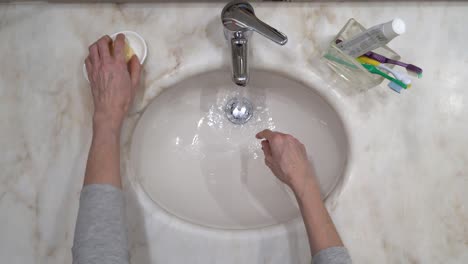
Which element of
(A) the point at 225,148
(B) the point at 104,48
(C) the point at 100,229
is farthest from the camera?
(A) the point at 225,148

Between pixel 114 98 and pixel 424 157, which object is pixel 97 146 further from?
pixel 424 157

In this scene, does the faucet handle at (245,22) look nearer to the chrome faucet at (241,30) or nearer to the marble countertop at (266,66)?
the chrome faucet at (241,30)

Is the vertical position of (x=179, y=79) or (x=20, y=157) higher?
(x=179, y=79)

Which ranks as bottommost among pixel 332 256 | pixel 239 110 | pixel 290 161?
pixel 332 256

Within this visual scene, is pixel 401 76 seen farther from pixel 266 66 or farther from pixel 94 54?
pixel 94 54

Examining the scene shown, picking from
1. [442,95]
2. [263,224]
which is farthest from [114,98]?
[442,95]

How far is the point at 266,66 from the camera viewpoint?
67cm

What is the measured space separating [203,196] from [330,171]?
247 millimetres

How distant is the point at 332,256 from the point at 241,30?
356 mm

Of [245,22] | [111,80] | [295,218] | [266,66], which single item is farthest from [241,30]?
[295,218]

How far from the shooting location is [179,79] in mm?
667

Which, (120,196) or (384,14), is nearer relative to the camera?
(120,196)

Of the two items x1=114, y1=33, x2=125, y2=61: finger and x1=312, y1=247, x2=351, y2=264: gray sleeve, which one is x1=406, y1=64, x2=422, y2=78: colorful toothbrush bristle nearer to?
x1=312, y1=247, x2=351, y2=264: gray sleeve

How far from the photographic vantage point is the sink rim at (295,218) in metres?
0.63
